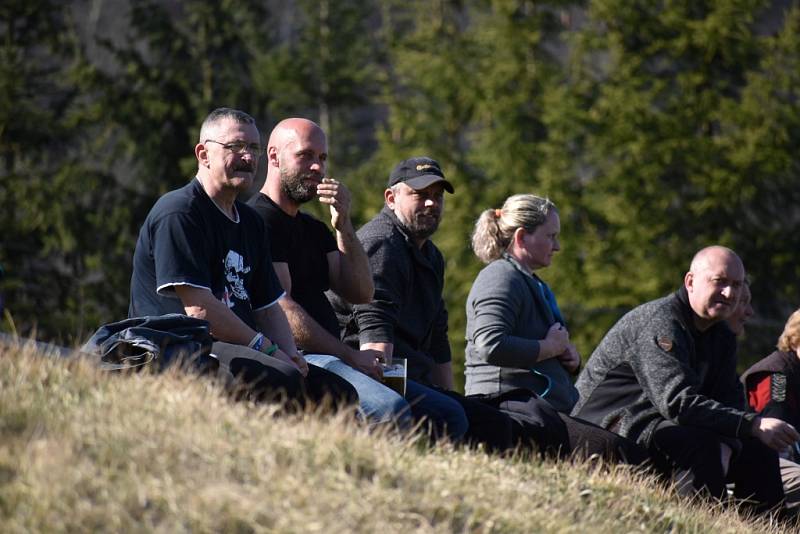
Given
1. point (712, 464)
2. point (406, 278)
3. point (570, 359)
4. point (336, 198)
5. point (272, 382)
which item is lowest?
point (712, 464)

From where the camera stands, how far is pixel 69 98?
24391mm

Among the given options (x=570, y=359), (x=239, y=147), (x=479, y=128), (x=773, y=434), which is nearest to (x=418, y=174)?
(x=570, y=359)

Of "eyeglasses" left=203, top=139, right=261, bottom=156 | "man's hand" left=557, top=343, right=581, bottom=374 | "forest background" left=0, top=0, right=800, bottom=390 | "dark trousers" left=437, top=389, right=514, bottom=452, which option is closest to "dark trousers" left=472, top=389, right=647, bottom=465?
"dark trousers" left=437, top=389, right=514, bottom=452

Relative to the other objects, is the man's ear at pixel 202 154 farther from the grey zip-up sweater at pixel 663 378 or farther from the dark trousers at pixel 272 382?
the grey zip-up sweater at pixel 663 378

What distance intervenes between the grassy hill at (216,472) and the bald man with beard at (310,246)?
1.13m

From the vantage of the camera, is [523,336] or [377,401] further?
[523,336]

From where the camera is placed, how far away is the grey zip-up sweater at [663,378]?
6852mm

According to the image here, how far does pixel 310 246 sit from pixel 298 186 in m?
0.32

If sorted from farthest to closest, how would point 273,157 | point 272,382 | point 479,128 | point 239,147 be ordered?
point 479,128 → point 273,157 → point 239,147 → point 272,382

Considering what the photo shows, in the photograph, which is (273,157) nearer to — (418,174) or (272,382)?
(418,174)

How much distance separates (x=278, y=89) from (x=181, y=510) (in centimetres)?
2315

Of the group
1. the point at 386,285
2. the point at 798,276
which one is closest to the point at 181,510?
the point at 386,285

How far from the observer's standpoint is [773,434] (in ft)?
22.4

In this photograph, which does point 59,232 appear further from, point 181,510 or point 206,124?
point 181,510
